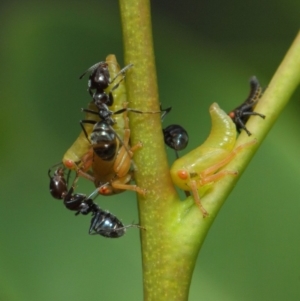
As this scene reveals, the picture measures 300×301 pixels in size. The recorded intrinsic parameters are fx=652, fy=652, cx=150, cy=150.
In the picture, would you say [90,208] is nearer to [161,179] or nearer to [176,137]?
[176,137]

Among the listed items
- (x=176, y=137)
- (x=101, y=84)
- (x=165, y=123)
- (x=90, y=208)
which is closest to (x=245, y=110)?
(x=176, y=137)

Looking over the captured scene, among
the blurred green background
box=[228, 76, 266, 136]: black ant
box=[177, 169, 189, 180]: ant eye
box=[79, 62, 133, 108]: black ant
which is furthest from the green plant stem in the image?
the blurred green background

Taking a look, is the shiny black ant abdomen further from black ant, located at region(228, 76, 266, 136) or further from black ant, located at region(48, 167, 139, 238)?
black ant, located at region(48, 167, 139, 238)

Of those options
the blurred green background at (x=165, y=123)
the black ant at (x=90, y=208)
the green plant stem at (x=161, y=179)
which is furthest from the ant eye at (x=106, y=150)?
the blurred green background at (x=165, y=123)

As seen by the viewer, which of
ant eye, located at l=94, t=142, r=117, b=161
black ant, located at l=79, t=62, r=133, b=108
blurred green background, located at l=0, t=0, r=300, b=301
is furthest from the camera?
blurred green background, located at l=0, t=0, r=300, b=301

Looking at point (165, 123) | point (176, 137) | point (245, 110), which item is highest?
point (245, 110)
